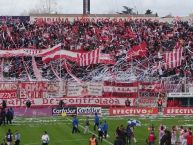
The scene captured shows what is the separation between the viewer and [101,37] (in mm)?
65938

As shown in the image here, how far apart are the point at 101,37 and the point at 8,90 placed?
18.1 metres

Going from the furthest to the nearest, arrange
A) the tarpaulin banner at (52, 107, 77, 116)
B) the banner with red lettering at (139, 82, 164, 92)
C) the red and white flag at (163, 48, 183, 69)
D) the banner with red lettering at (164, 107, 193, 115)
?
the banner with red lettering at (139, 82, 164, 92)
the red and white flag at (163, 48, 183, 69)
the banner with red lettering at (164, 107, 193, 115)
the tarpaulin banner at (52, 107, 77, 116)

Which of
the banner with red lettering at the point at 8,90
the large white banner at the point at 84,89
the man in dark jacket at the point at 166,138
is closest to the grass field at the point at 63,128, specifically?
the man in dark jacket at the point at 166,138

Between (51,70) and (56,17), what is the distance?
16637 millimetres

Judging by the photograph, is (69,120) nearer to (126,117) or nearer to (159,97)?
(126,117)

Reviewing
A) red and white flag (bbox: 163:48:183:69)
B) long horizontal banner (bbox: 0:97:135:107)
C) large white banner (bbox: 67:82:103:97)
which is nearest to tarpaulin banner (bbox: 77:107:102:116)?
long horizontal banner (bbox: 0:97:135:107)

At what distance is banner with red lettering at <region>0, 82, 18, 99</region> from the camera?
1991 inches

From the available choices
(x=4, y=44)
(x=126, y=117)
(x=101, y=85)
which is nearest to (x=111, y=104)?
(x=101, y=85)

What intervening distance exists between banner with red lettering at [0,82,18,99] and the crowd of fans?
671 centimetres

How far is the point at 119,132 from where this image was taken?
97.6 feet

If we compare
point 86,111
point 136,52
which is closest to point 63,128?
point 86,111

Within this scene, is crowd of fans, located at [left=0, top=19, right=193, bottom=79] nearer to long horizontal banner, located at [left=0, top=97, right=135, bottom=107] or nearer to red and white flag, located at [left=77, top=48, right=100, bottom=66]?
red and white flag, located at [left=77, top=48, right=100, bottom=66]

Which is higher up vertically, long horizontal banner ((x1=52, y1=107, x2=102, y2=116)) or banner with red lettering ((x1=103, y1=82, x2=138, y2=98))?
banner with red lettering ((x1=103, y1=82, x2=138, y2=98))

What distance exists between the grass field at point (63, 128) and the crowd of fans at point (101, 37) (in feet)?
46.3
